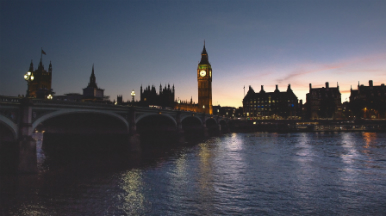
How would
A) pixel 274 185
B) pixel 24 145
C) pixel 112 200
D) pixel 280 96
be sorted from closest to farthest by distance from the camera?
pixel 112 200 < pixel 274 185 < pixel 24 145 < pixel 280 96

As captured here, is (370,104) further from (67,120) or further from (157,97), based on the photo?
(67,120)

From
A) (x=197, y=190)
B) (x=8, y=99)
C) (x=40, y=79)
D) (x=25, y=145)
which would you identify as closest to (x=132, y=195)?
(x=197, y=190)

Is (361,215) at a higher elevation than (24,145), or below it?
below

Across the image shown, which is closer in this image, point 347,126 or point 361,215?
point 361,215

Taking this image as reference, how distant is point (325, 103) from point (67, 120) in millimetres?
146880

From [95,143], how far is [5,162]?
26.1 meters

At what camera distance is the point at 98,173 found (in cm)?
2709

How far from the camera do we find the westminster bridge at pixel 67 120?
78.7 ft

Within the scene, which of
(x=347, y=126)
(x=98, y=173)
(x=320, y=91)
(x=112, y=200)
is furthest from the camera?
(x=320, y=91)

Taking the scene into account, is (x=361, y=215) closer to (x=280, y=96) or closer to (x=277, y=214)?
(x=277, y=214)

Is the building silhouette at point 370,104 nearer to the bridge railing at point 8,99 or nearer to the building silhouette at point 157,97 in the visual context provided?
the building silhouette at point 157,97

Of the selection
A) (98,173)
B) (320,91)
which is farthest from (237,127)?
(98,173)

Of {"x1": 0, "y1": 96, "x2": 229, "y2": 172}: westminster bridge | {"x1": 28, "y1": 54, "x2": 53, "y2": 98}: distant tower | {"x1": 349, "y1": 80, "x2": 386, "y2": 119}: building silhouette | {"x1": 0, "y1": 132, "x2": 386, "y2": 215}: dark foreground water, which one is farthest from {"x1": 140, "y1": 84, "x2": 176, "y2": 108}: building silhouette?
{"x1": 0, "y1": 132, "x2": 386, "y2": 215}: dark foreground water

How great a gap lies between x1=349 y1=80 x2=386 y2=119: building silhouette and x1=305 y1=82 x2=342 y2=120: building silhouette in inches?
408
